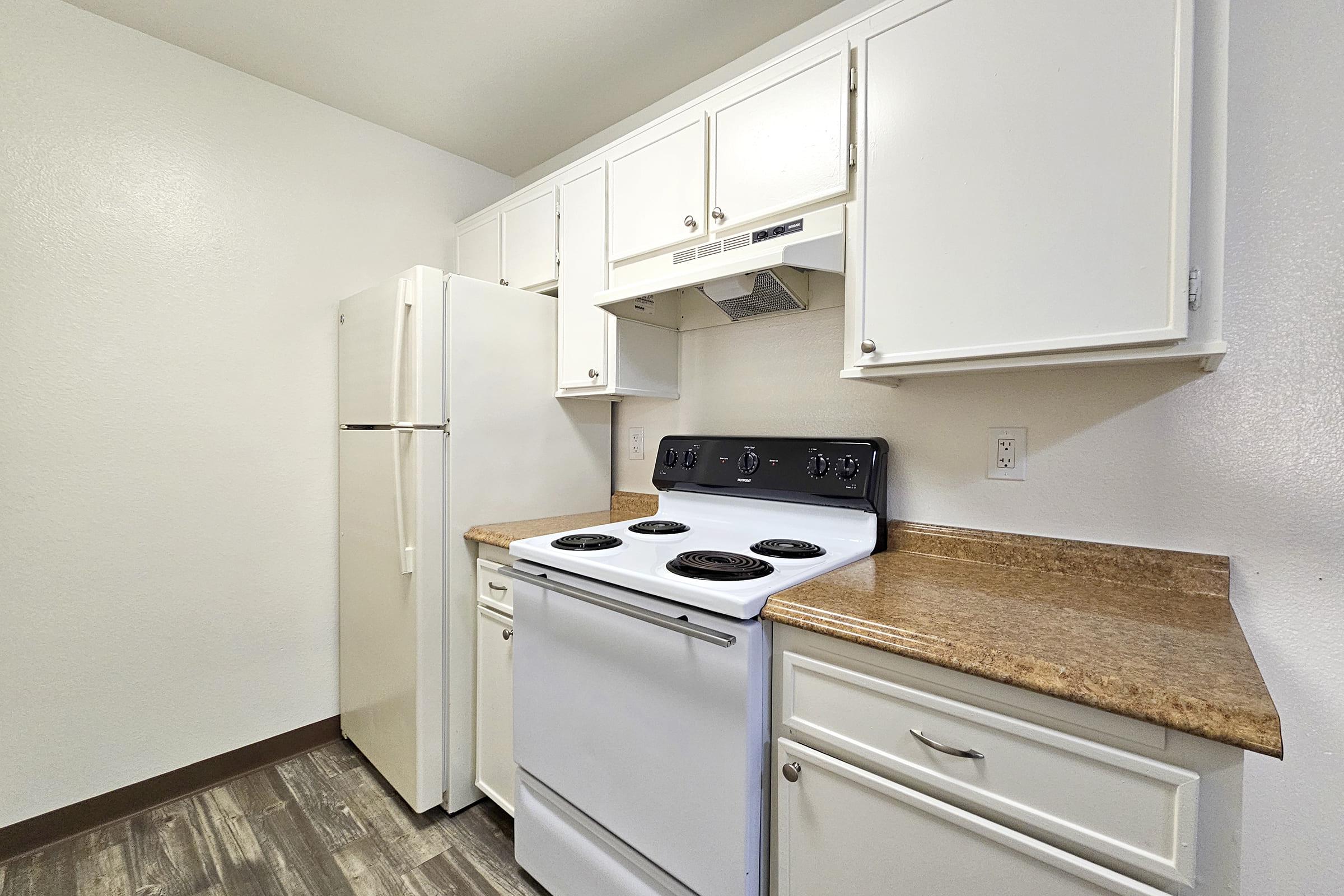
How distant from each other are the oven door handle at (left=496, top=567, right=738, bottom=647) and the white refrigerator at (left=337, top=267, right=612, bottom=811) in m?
0.45

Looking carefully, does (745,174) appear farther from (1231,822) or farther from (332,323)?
(332,323)

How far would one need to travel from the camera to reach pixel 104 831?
1783 millimetres

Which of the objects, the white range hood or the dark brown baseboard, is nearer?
the white range hood

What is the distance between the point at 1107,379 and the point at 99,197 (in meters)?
2.97

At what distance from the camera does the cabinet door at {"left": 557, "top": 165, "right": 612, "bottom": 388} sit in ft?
6.37

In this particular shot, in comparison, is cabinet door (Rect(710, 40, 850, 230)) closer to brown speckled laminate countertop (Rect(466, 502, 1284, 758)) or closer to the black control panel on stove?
the black control panel on stove

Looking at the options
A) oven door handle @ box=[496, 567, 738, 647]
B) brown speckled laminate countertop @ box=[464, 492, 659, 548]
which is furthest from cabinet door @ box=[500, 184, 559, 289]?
oven door handle @ box=[496, 567, 738, 647]

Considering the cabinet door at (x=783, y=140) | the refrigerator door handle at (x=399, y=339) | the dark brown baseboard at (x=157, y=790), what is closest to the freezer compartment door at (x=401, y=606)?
the refrigerator door handle at (x=399, y=339)

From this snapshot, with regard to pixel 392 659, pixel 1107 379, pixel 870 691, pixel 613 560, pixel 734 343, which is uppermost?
pixel 734 343

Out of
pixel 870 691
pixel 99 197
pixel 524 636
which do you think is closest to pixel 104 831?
pixel 524 636

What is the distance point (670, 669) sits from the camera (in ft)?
3.82

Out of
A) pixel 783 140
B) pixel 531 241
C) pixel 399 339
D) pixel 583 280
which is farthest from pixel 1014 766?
pixel 531 241

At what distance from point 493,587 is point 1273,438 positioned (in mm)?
1971

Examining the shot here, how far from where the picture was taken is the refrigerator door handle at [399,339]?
180 cm
